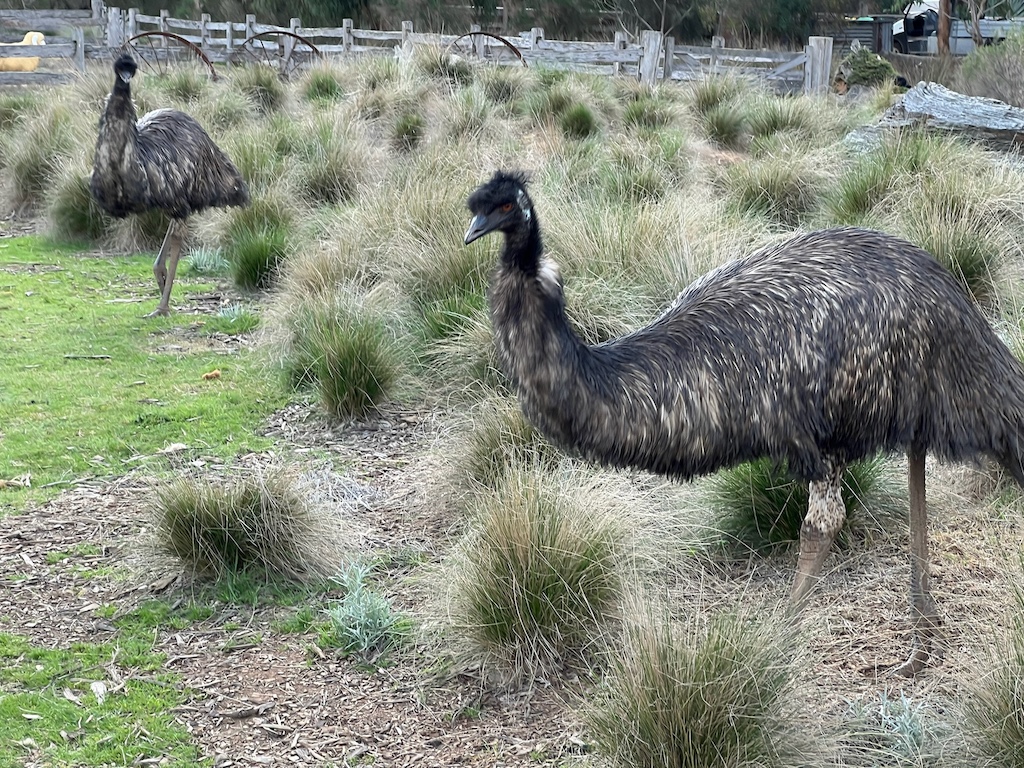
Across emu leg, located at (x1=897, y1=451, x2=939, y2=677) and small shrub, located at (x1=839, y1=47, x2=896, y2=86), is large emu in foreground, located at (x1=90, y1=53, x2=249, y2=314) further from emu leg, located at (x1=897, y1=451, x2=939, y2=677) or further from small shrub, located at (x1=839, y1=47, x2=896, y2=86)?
small shrub, located at (x1=839, y1=47, x2=896, y2=86)

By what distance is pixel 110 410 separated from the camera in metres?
6.45

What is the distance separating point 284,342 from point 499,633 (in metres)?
3.58

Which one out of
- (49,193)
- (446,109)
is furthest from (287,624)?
(446,109)

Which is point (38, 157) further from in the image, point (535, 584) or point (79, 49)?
point (535, 584)

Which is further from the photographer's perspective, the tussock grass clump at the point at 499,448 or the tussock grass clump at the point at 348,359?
the tussock grass clump at the point at 348,359

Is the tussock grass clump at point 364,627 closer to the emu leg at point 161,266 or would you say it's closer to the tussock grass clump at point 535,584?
the tussock grass clump at point 535,584

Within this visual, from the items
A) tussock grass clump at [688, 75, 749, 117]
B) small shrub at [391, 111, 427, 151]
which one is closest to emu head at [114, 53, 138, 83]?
small shrub at [391, 111, 427, 151]

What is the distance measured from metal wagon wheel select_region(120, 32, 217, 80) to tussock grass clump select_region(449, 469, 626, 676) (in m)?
11.4

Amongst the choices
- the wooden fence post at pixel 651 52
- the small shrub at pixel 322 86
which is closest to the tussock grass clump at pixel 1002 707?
the small shrub at pixel 322 86

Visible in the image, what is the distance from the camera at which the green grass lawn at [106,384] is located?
583cm

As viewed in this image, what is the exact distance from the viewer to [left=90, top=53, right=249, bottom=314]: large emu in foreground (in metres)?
8.03

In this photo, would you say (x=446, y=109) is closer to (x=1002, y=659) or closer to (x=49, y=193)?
(x=49, y=193)

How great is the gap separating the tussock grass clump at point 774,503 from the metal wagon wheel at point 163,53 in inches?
444

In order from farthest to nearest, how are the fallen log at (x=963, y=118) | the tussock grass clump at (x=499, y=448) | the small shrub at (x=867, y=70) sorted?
the small shrub at (x=867, y=70), the fallen log at (x=963, y=118), the tussock grass clump at (x=499, y=448)
